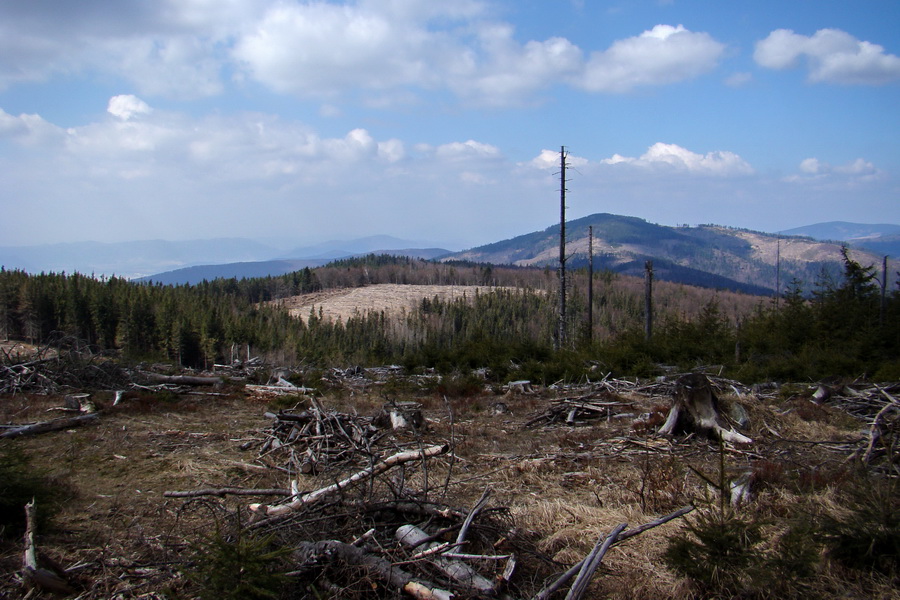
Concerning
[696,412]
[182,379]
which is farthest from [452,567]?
[182,379]

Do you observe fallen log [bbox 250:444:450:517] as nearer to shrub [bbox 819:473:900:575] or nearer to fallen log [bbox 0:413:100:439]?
shrub [bbox 819:473:900:575]

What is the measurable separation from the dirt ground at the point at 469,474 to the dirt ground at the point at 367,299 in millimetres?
95185

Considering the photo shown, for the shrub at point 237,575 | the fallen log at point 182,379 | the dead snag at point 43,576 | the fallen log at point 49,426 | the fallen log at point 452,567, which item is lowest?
the fallen log at point 182,379

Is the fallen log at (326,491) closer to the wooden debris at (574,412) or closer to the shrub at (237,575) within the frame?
the shrub at (237,575)

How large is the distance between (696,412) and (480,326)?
65.1 feet

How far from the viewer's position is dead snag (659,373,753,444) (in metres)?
7.98

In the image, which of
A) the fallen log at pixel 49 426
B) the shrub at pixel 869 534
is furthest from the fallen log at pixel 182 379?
the shrub at pixel 869 534

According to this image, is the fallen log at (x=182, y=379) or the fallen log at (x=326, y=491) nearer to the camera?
the fallen log at (x=326, y=491)

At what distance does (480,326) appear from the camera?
27844 millimetres

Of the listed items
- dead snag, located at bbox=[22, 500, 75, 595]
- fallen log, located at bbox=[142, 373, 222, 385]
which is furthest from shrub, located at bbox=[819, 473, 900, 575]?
fallen log, located at bbox=[142, 373, 222, 385]

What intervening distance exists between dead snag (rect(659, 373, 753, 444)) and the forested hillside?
724 centimetres

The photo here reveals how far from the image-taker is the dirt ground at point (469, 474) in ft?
12.2

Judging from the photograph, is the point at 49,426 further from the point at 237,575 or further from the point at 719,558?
the point at 719,558

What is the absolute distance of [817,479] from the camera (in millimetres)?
5461
